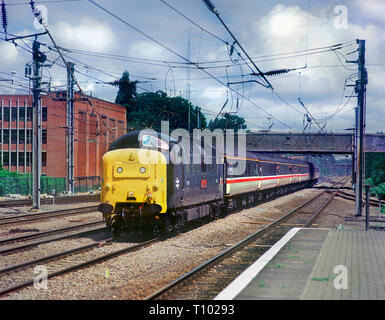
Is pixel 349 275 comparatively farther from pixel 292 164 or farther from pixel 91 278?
pixel 292 164

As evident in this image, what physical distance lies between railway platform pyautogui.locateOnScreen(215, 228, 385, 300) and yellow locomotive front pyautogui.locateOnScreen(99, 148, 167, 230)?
12.5ft

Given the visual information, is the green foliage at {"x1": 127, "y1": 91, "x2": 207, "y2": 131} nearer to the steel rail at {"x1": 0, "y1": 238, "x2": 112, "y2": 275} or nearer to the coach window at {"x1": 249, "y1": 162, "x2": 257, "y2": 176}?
the coach window at {"x1": 249, "y1": 162, "x2": 257, "y2": 176}

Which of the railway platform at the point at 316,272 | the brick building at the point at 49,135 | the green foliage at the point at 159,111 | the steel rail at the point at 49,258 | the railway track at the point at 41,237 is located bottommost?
the railway track at the point at 41,237

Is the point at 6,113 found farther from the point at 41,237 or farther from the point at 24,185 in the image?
the point at 41,237

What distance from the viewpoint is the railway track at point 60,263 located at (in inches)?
345

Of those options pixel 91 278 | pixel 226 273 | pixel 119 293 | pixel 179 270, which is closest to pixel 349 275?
pixel 226 273

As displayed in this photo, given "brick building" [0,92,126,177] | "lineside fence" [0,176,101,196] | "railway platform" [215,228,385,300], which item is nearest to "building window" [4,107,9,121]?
"brick building" [0,92,126,177]

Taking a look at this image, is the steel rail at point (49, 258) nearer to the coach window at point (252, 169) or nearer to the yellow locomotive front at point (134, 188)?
the yellow locomotive front at point (134, 188)

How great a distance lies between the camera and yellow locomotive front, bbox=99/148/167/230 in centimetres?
1285

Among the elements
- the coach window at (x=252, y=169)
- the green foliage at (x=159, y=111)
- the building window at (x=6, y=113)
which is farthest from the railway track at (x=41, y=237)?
the green foliage at (x=159, y=111)

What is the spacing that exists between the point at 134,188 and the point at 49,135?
40.6 metres

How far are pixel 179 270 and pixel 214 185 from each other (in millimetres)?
8897

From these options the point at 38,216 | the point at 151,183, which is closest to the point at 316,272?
the point at 151,183

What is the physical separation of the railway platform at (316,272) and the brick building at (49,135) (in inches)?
1603
